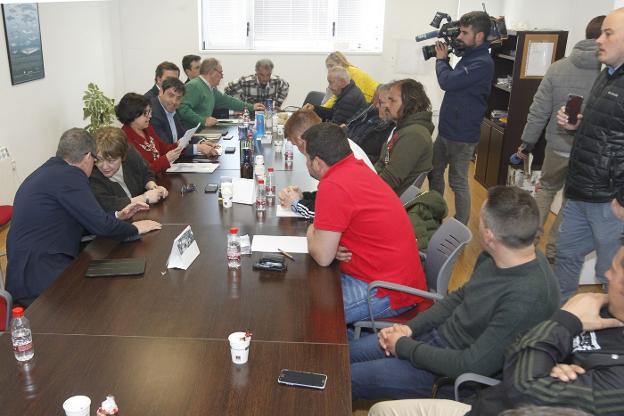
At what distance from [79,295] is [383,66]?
622 centimetres

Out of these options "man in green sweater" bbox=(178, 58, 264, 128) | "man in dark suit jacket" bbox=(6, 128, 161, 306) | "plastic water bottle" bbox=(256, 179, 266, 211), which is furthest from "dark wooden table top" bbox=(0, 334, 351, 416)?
"man in green sweater" bbox=(178, 58, 264, 128)

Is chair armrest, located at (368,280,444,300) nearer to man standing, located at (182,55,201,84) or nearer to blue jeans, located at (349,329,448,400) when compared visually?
blue jeans, located at (349,329,448,400)

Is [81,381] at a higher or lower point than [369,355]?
higher

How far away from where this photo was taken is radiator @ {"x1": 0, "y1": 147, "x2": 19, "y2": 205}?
181 inches

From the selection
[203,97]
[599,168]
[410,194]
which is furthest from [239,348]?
[203,97]

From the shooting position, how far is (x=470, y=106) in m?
4.39

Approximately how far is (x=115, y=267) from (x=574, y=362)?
1.71 metres

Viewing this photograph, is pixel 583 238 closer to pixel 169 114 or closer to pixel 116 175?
pixel 116 175

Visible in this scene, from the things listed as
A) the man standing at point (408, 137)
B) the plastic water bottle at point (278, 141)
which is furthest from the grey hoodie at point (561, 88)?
the plastic water bottle at point (278, 141)

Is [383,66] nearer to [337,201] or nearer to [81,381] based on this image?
[337,201]

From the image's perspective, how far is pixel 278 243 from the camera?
2.57m

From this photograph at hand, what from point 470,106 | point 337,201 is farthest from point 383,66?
point 337,201

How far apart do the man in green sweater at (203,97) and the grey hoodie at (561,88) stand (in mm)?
3013

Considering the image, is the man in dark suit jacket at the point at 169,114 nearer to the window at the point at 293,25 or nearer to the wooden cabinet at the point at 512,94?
the wooden cabinet at the point at 512,94
